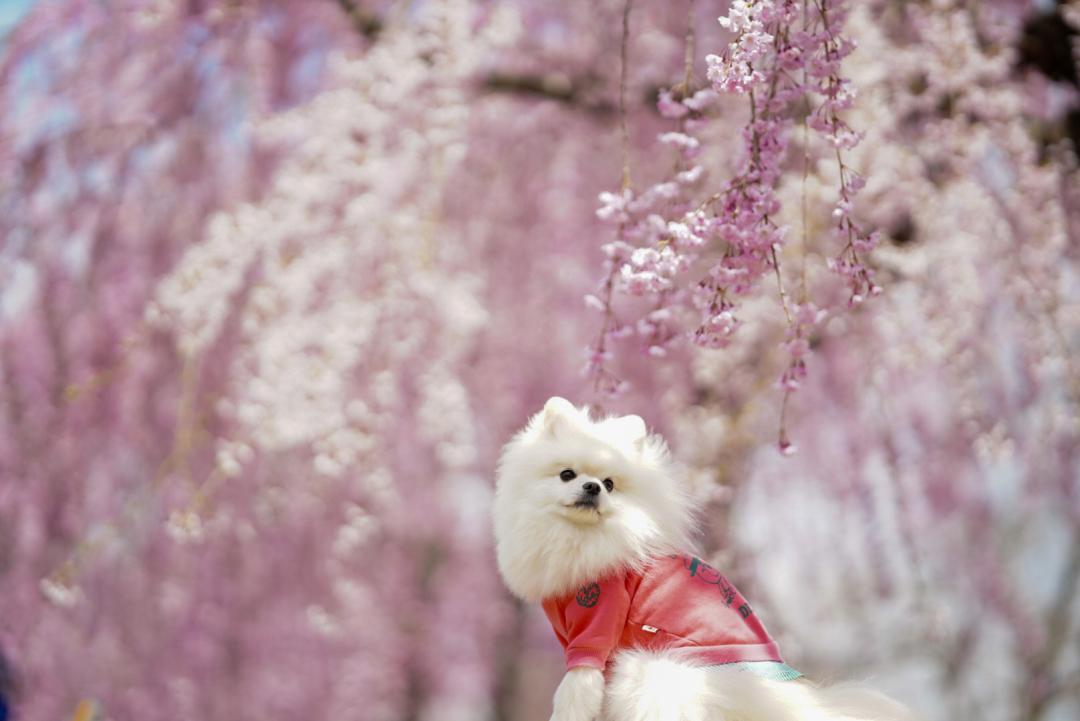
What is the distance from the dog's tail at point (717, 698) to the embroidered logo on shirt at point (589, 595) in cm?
9

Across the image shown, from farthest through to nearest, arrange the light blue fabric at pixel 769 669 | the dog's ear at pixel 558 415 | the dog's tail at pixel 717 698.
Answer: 1. the dog's ear at pixel 558 415
2. the light blue fabric at pixel 769 669
3. the dog's tail at pixel 717 698

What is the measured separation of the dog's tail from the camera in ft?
4.62

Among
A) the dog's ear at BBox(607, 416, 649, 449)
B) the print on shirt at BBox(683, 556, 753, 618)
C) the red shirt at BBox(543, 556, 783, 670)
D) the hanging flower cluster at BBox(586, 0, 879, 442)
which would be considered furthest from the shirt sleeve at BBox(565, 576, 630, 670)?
the hanging flower cluster at BBox(586, 0, 879, 442)

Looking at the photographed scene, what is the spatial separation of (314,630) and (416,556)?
145 centimetres

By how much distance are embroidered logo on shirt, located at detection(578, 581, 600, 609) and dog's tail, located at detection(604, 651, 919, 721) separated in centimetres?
→ 9

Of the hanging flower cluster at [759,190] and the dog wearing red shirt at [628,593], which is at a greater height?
the hanging flower cluster at [759,190]

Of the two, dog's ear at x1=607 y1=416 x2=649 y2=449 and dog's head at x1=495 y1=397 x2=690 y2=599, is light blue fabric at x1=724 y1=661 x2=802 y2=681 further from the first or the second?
dog's ear at x1=607 y1=416 x2=649 y2=449

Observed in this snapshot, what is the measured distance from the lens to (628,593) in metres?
1.58

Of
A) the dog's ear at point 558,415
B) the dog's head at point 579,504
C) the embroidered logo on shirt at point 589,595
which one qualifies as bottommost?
the embroidered logo on shirt at point 589,595

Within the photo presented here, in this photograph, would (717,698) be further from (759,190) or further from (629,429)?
(759,190)

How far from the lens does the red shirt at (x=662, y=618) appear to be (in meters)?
1.53

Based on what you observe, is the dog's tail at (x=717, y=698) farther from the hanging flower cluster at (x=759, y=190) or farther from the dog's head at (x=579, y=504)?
the hanging flower cluster at (x=759, y=190)

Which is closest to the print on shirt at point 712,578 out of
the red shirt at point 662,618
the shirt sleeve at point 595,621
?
the red shirt at point 662,618

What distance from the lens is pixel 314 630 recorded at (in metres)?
6.39
